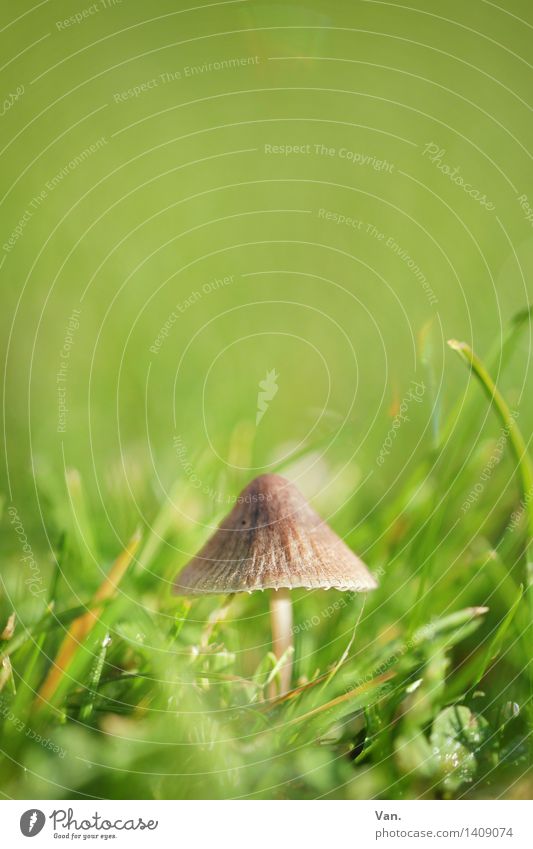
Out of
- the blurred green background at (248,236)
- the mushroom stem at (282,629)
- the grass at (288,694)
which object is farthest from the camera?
the blurred green background at (248,236)

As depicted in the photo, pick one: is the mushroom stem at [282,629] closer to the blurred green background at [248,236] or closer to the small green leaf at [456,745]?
the small green leaf at [456,745]

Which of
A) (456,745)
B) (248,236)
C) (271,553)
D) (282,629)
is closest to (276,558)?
(271,553)

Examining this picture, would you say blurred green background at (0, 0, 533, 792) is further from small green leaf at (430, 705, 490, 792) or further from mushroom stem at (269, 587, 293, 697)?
small green leaf at (430, 705, 490, 792)

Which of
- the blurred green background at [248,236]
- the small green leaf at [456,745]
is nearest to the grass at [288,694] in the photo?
the small green leaf at [456,745]

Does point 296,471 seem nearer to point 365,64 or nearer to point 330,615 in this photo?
point 330,615

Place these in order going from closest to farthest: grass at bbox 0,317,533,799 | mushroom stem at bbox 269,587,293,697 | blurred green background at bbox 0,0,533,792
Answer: grass at bbox 0,317,533,799 < mushroom stem at bbox 269,587,293,697 < blurred green background at bbox 0,0,533,792

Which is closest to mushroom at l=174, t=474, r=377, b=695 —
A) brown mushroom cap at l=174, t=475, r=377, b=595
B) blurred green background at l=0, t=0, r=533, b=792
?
brown mushroom cap at l=174, t=475, r=377, b=595

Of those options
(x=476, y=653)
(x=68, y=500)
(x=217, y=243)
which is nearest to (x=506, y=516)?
(x=476, y=653)
